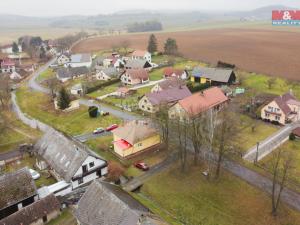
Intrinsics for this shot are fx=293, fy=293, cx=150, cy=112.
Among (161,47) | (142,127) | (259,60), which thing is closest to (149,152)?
(142,127)

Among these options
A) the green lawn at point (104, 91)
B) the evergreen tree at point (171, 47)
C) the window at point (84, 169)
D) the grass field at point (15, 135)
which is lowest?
the grass field at point (15, 135)

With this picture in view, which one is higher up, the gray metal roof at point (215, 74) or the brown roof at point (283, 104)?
the gray metal roof at point (215, 74)

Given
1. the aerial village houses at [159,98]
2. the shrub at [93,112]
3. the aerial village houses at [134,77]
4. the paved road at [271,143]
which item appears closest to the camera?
the paved road at [271,143]

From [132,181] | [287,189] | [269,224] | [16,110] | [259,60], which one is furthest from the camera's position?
[259,60]

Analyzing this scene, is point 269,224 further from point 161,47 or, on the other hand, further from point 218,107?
point 161,47

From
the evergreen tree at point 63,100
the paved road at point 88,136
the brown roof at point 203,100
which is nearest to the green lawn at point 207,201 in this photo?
the paved road at point 88,136

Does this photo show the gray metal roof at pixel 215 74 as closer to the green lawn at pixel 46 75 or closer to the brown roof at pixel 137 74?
the brown roof at pixel 137 74

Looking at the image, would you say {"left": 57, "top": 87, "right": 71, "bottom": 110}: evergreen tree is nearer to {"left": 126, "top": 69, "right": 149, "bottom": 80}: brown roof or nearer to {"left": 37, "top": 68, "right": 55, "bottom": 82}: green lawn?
{"left": 126, "top": 69, "right": 149, "bottom": 80}: brown roof
